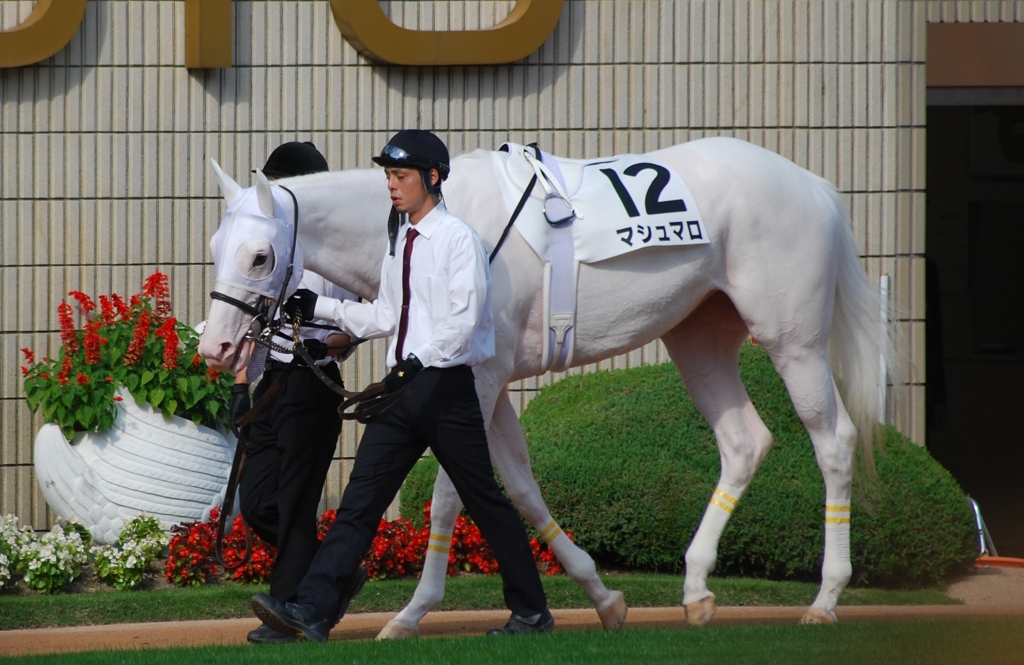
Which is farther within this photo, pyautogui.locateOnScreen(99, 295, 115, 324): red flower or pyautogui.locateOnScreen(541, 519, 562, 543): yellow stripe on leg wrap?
pyautogui.locateOnScreen(99, 295, 115, 324): red flower

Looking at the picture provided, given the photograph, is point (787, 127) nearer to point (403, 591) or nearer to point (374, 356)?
point (374, 356)

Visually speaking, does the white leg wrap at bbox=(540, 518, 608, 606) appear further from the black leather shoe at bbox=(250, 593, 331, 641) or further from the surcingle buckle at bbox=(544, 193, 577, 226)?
the surcingle buckle at bbox=(544, 193, 577, 226)

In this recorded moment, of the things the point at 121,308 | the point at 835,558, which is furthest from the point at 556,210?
the point at 121,308

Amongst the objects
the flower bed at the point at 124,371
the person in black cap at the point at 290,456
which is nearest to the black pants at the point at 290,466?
the person in black cap at the point at 290,456

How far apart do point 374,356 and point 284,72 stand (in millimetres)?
1846

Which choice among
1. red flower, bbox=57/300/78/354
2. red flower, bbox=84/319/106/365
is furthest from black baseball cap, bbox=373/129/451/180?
red flower, bbox=57/300/78/354

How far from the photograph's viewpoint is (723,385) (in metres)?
6.11

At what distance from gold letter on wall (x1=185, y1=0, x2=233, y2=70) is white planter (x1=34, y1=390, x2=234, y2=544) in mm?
2186

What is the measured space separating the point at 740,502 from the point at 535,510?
1.87m

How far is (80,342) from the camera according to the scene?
7.66 meters

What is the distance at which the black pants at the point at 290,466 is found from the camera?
17.2ft

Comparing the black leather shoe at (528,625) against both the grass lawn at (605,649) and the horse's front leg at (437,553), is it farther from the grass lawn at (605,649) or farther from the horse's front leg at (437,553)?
the horse's front leg at (437,553)

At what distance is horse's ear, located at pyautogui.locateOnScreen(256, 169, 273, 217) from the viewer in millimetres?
4762

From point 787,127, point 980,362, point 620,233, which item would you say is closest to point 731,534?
point 620,233
